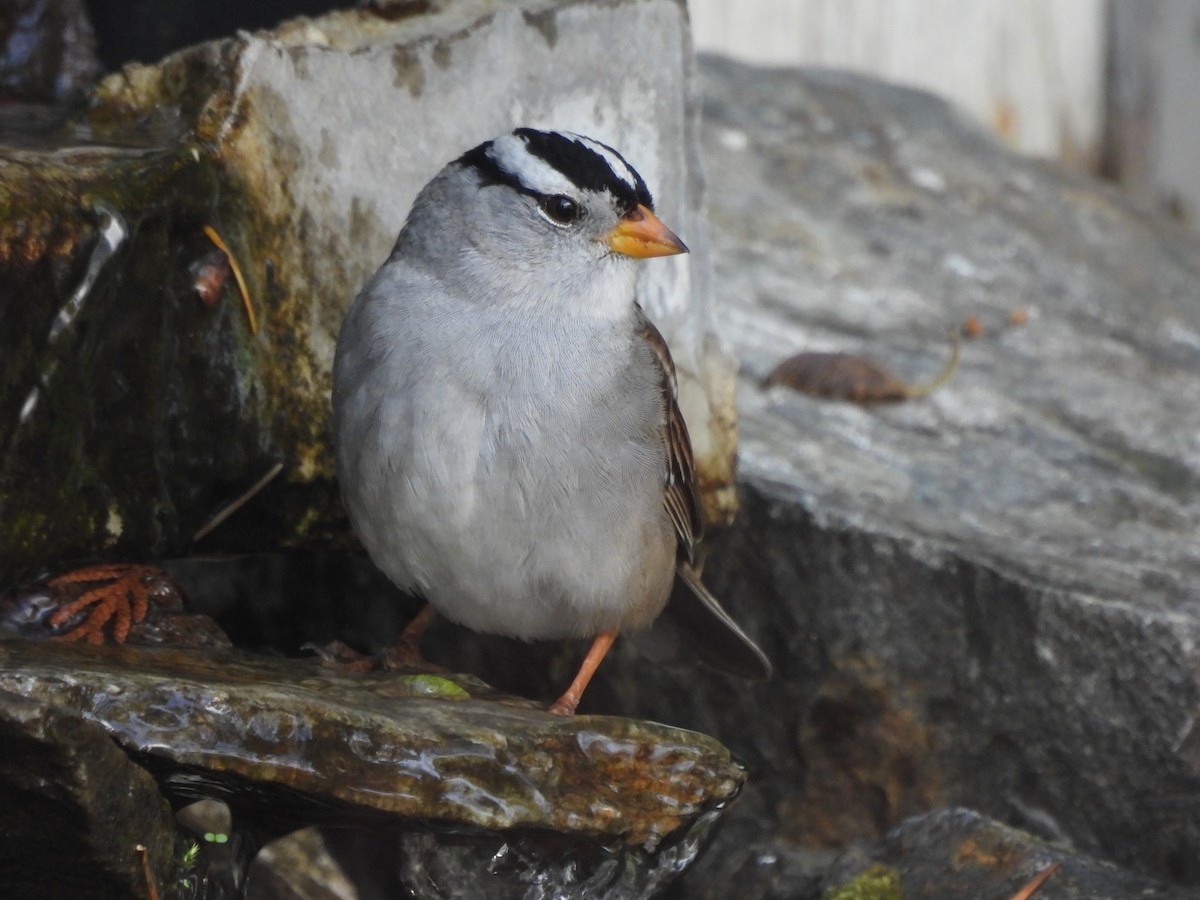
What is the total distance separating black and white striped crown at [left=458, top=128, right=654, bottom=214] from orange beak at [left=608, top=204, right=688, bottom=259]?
0.03 m

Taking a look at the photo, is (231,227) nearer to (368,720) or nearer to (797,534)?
(368,720)

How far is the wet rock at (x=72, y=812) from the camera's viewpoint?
7.89ft

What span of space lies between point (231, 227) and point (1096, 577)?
229cm

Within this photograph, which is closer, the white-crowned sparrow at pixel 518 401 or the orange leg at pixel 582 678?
the white-crowned sparrow at pixel 518 401

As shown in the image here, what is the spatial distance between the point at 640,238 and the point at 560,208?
7.3 inches

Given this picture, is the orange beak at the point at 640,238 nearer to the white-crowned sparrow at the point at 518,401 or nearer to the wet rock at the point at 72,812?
the white-crowned sparrow at the point at 518,401

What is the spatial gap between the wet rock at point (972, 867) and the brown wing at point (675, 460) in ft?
2.82

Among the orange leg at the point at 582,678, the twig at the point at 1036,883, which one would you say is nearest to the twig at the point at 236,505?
the orange leg at the point at 582,678

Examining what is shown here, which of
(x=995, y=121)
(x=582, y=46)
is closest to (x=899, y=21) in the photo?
(x=995, y=121)

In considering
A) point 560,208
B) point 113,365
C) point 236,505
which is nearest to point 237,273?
point 113,365

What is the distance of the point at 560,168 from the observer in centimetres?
349

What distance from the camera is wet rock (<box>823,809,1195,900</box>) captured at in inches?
128

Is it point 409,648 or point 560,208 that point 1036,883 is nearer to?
point 409,648

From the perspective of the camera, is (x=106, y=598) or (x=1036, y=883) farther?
(x=106, y=598)
